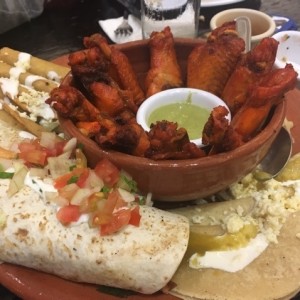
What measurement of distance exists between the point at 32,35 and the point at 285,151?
8.06ft

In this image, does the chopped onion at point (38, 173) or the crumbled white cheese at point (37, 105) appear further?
the crumbled white cheese at point (37, 105)

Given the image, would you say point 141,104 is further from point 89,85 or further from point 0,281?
point 0,281

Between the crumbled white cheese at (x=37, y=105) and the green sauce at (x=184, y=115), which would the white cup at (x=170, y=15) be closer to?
the crumbled white cheese at (x=37, y=105)

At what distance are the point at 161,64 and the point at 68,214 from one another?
904mm

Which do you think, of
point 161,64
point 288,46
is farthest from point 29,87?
point 288,46

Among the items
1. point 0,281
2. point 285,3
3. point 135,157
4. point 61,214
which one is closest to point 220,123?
point 135,157

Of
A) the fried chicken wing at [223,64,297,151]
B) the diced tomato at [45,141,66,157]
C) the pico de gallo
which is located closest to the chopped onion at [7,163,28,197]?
the pico de gallo

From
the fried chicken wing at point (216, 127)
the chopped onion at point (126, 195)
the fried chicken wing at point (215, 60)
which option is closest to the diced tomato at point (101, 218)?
the chopped onion at point (126, 195)

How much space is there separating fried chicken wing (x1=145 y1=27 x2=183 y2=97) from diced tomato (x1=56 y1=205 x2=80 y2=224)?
2.46ft

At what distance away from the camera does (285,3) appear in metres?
4.24

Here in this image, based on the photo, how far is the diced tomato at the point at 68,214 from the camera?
1864mm

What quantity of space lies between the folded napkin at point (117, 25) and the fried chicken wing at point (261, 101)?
1.75 meters

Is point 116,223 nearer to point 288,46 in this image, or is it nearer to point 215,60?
point 215,60

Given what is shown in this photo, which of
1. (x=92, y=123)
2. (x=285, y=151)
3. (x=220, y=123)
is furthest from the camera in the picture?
(x=285, y=151)
